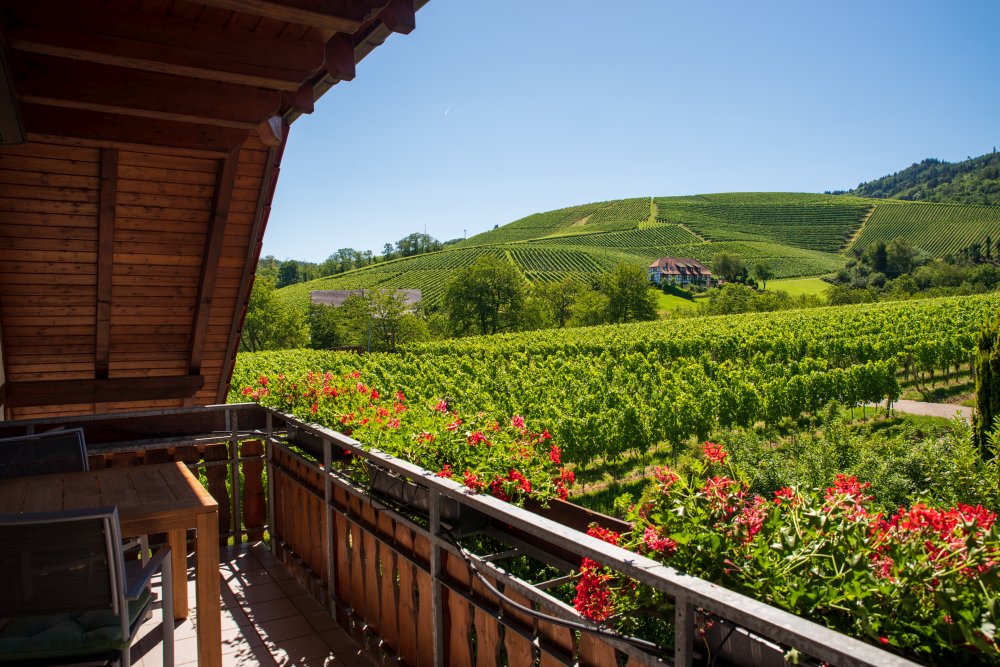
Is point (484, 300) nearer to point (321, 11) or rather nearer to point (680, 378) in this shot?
point (680, 378)

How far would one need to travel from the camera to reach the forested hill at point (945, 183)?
4203 inches

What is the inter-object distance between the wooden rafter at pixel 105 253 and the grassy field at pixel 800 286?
223 ft

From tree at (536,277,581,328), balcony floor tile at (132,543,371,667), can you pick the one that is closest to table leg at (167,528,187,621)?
balcony floor tile at (132,543,371,667)

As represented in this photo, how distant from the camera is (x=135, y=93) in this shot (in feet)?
11.3

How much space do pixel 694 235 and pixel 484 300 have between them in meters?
51.3

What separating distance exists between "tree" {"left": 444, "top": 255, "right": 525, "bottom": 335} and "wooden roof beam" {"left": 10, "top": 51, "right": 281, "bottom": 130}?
50056 mm

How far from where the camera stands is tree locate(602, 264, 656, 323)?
2261 inches

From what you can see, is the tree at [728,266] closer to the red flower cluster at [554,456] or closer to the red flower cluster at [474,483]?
the red flower cluster at [554,456]

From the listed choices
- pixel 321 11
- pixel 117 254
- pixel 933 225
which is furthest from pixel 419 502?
pixel 933 225

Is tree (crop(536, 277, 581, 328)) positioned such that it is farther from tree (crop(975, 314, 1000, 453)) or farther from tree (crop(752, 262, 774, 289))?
tree (crop(975, 314, 1000, 453))

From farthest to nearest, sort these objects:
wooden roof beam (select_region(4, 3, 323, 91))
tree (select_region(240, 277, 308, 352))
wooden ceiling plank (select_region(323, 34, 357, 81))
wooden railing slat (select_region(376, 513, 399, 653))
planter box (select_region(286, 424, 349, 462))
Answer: tree (select_region(240, 277, 308, 352)) < wooden ceiling plank (select_region(323, 34, 357, 81)) < planter box (select_region(286, 424, 349, 462)) < wooden roof beam (select_region(4, 3, 323, 91)) < wooden railing slat (select_region(376, 513, 399, 653))

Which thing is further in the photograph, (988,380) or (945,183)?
(945,183)

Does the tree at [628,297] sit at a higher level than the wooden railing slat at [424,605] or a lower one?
higher

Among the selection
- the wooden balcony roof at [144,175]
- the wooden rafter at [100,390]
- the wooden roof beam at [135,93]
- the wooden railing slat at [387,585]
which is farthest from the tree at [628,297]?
the wooden railing slat at [387,585]
